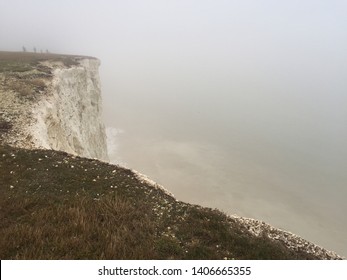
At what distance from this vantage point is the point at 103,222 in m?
10.3

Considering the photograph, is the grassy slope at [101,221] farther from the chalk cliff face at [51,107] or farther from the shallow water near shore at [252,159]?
the shallow water near shore at [252,159]

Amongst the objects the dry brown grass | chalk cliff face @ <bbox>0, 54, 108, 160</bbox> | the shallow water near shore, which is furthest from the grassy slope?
the shallow water near shore

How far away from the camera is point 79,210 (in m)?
11.0

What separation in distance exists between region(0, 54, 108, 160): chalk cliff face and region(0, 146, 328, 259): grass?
6.89 m

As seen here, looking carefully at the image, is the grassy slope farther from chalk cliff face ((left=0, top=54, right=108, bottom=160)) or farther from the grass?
chalk cliff face ((left=0, top=54, right=108, bottom=160))

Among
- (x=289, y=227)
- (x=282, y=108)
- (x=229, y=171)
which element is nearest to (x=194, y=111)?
(x=282, y=108)

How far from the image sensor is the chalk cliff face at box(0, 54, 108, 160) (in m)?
21.4

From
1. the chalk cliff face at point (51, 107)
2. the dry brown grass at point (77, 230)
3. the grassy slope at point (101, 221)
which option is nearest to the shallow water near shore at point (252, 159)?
the chalk cliff face at point (51, 107)

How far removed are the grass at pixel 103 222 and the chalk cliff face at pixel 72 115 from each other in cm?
760

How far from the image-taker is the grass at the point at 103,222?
29.3ft

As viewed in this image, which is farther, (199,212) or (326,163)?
(326,163)

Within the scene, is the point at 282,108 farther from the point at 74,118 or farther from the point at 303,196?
the point at 74,118

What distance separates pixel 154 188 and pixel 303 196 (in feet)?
151

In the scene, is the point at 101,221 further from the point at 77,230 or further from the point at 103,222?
the point at 77,230
